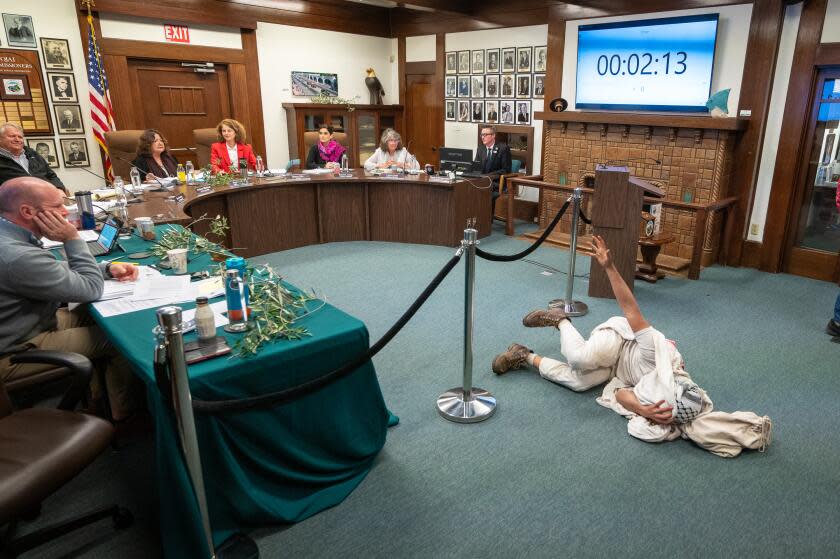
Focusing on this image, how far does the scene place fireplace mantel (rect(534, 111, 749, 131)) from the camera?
5164 mm

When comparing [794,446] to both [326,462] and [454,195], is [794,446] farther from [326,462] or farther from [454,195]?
[454,195]

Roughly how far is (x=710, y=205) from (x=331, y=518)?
447cm

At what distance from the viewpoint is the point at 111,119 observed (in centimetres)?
618

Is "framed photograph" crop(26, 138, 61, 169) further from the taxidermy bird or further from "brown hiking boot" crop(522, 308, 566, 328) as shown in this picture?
"brown hiking boot" crop(522, 308, 566, 328)

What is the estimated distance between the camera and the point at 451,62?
26.2ft

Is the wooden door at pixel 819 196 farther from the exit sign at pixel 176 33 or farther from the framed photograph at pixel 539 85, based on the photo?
the exit sign at pixel 176 33

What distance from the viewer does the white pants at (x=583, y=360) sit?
9.62ft

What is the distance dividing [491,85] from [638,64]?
85.7 inches

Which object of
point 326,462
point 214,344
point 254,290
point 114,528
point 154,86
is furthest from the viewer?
point 154,86

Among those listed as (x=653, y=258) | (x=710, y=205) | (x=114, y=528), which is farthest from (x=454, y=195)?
(x=114, y=528)

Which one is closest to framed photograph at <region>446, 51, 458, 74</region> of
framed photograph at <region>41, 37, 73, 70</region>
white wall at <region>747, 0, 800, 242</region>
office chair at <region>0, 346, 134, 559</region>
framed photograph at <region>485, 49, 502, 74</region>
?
framed photograph at <region>485, 49, 502, 74</region>

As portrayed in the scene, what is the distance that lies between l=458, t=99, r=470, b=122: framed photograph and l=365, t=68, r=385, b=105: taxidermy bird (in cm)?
152

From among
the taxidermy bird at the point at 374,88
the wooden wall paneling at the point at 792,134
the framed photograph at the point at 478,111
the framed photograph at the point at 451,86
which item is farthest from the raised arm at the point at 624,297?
the taxidermy bird at the point at 374,88

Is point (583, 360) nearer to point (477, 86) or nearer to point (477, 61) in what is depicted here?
point (477, 86)
